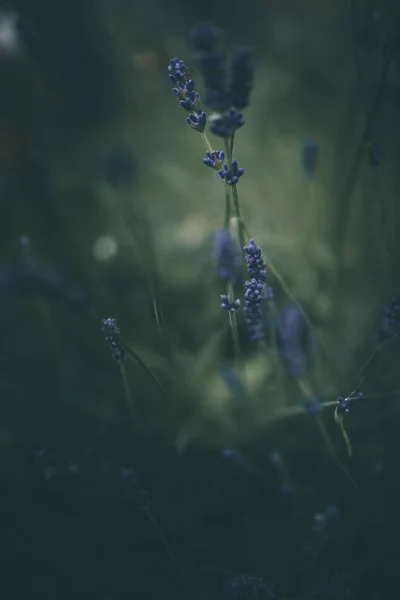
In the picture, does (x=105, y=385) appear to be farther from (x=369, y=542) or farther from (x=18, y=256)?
(x=369, y=542)

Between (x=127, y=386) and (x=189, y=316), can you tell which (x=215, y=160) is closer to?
(x=127, y=386)

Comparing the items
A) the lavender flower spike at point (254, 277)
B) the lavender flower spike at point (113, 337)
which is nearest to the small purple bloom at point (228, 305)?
the lavender flower spike at point (254, 277)

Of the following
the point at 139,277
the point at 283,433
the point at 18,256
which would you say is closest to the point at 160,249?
the point at 139,277

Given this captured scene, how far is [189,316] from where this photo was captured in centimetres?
126

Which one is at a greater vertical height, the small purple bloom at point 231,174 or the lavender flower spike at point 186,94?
the lavender flower spike at point 186,94

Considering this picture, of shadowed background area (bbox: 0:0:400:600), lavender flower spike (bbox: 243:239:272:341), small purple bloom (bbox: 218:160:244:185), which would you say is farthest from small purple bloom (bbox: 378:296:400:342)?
small purple bloom (bbox: 218:160:244:185)

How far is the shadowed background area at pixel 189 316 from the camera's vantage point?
3.15 feet

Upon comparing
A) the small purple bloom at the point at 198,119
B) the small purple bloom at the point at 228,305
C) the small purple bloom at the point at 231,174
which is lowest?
the small purple bloom at the point at 228,305

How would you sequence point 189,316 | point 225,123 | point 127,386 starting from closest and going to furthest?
point 225,123
point 127,386
point 189,316

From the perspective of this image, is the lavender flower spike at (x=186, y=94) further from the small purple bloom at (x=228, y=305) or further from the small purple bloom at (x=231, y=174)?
the small purple bloom at (x=228, y=305)

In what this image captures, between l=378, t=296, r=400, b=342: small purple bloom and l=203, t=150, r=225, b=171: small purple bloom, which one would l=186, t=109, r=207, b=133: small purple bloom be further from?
l=378, t=296, r=400, b=342: small purple bloom

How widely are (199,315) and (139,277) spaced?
0.16m

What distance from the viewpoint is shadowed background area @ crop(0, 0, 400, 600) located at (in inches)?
37.8

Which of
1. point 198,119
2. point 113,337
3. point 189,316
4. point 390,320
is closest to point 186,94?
point 198,119
